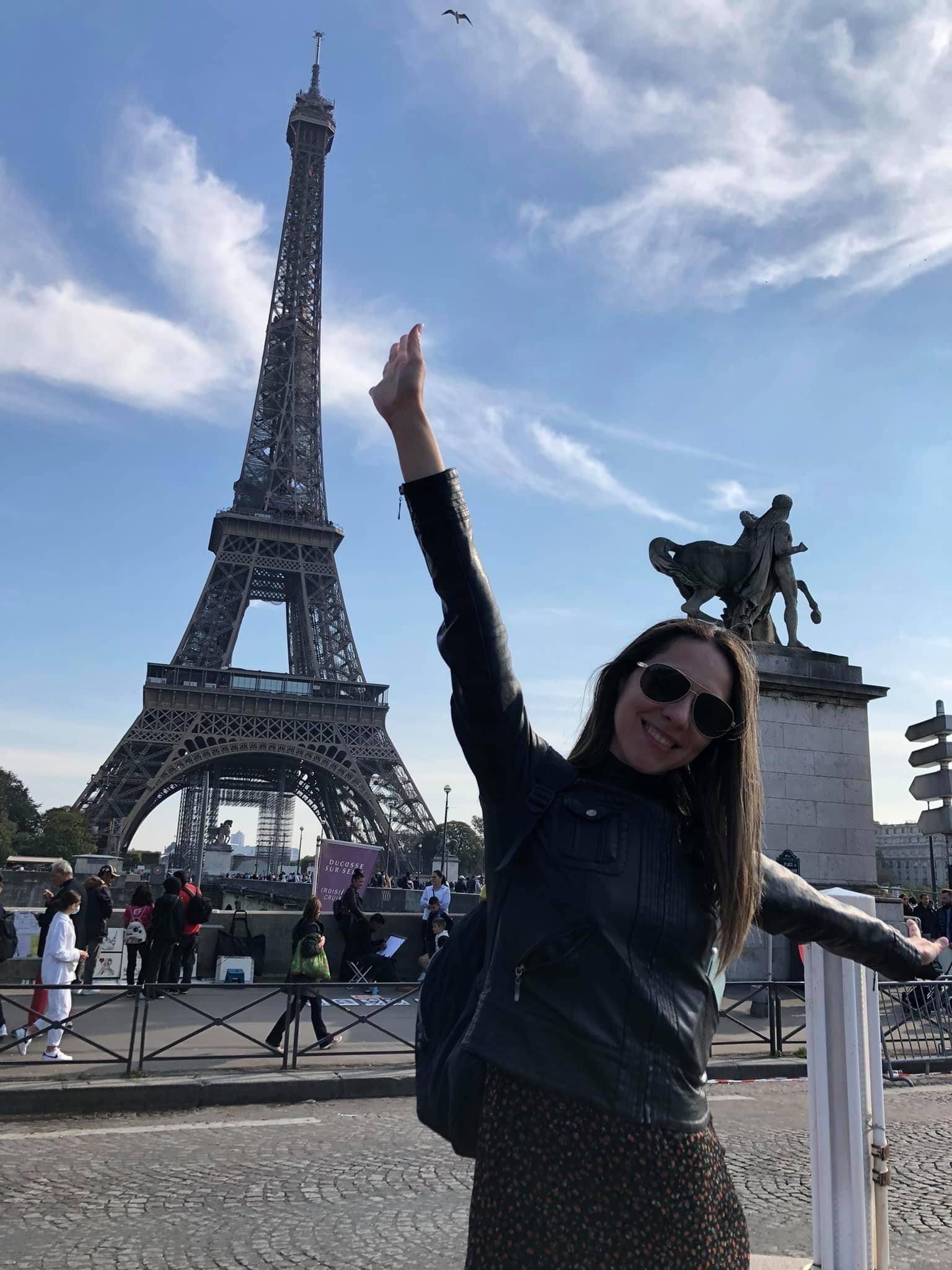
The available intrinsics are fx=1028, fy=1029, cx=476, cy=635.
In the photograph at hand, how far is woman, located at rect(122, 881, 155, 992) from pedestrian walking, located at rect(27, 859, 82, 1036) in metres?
0.70

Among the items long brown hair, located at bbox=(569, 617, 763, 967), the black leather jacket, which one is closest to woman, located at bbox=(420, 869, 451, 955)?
long brown hair, located at bbox=(569, 617, 763, 967)

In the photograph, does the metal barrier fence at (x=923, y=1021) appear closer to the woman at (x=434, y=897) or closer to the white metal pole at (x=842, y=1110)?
the woman at (x=434, y=897)

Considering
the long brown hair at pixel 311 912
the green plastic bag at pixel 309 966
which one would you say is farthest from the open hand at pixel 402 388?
the long brown hair at pixel 311 912

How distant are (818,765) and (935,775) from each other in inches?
123

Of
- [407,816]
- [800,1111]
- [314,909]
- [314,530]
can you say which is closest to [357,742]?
[407,816]

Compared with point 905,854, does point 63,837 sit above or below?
below

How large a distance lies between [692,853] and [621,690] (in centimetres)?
34

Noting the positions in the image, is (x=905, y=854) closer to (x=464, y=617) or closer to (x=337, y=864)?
(x=337, y=864)

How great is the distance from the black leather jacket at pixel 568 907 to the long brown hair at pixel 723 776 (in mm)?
66

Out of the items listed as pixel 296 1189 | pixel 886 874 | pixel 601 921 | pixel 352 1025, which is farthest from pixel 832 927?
pixel 886 874

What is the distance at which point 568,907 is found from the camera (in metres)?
1.62

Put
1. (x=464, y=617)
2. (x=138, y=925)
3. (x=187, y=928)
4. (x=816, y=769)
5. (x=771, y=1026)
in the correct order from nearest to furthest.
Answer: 1. (x=464, y=617)
2. (x=771, y=1026)
3. (x=187, y=928)
4. (x=138, y=925)
5. (x=816, y=769)

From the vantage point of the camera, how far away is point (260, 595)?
6650 cm

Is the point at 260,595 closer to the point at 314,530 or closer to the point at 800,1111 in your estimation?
the point at 314,530
